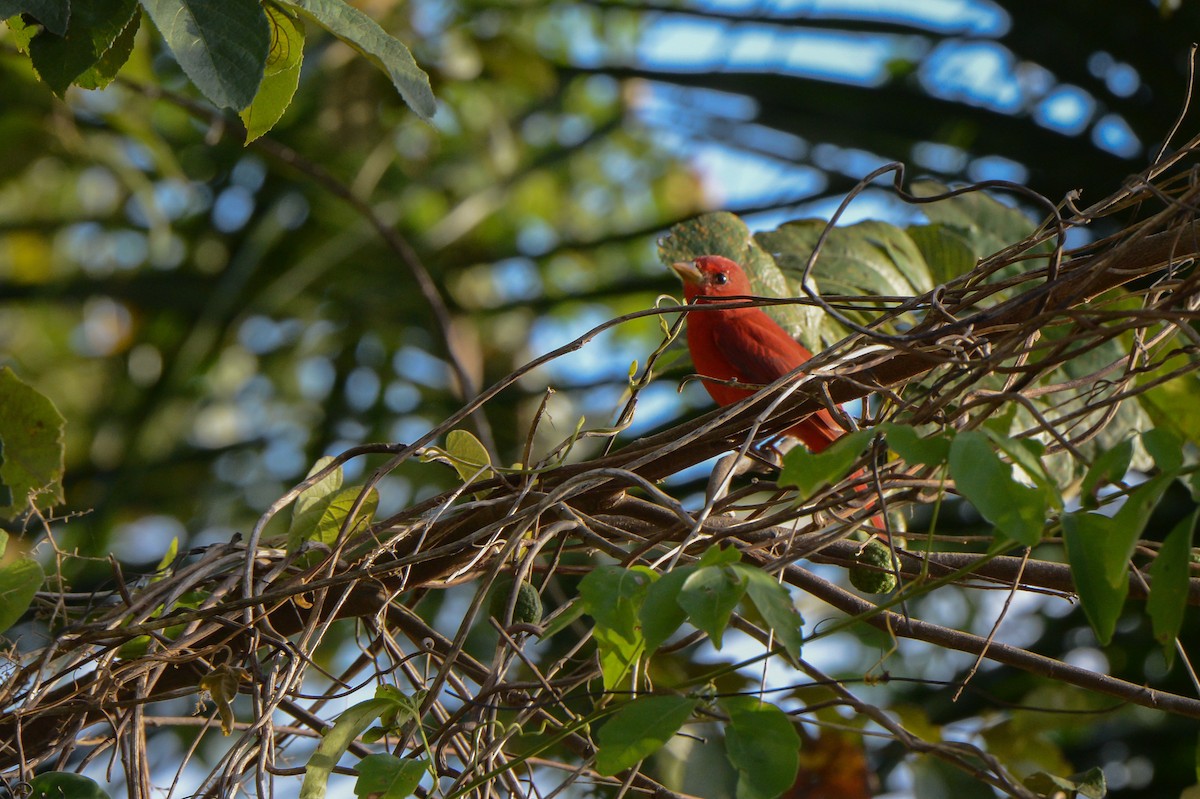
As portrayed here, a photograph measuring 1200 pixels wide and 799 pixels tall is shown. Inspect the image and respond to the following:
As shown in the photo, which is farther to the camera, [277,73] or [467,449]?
[467,449]

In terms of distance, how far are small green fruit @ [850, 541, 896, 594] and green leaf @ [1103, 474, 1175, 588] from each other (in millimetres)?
Result: 637

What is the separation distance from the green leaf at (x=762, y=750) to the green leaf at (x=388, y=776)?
41cm

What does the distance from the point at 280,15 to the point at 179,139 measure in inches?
186

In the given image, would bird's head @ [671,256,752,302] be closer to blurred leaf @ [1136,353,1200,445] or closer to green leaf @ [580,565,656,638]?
blurred leaf @ [1136,353,1200,445]

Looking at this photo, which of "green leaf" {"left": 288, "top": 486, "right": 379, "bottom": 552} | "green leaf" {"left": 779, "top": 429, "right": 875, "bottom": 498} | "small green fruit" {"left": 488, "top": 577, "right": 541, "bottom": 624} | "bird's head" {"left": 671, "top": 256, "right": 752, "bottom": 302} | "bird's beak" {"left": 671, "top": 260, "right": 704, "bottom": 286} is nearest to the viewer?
"green leaf" {"left": 779, "top": 429, "right": 875, "bottom": 498}

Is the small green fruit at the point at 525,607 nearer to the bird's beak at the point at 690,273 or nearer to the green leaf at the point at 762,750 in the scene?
the green leaf at the point at 762,750

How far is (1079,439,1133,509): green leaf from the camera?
1023 mm

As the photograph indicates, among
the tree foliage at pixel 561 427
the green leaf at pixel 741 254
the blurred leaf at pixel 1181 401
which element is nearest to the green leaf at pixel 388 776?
the tree foliage at pixel 561 427

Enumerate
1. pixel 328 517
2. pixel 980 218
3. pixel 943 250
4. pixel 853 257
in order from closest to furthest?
pixel 328 517, pixel 853 257, pixel 943 250, pixel 980 218

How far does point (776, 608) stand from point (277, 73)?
1.04 metres

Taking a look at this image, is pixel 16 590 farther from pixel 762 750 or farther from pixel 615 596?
pixel 762 750

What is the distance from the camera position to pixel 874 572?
1.63 m

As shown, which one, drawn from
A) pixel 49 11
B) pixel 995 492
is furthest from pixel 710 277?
pixel 995 492

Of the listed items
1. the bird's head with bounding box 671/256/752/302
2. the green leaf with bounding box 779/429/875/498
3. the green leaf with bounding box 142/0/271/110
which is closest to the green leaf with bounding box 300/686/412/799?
the green leaf with bounding box 779/429/875/498
